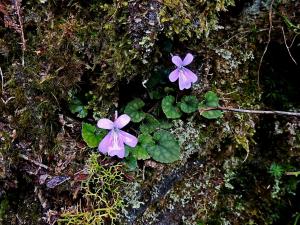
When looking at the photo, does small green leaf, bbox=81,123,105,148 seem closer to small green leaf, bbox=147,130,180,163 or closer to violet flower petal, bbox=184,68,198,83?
small green leaf, bbox=147,130,180,163

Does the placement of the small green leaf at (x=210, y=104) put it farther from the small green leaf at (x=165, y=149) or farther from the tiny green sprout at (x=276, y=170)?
the tiny green sprout at (x=276, y=170)

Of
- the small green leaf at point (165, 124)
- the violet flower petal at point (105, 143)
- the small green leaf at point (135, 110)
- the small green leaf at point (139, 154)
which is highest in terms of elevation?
→ the small green leaf at point (135, 110)

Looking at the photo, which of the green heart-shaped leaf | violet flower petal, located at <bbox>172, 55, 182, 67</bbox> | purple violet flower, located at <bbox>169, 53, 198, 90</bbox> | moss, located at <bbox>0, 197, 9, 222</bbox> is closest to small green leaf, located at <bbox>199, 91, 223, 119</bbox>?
the green heart-shaped leaf

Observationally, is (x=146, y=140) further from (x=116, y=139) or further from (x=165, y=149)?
(x=116, y=139)

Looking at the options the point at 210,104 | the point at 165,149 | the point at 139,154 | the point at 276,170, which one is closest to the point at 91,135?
the point at 139,154

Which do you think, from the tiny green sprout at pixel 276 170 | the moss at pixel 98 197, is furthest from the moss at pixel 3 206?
the tiny green sprout at pixel 276 170

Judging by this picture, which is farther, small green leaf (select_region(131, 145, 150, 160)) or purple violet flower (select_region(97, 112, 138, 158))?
small green leaf (select_region(131, 145, 150, 160))
